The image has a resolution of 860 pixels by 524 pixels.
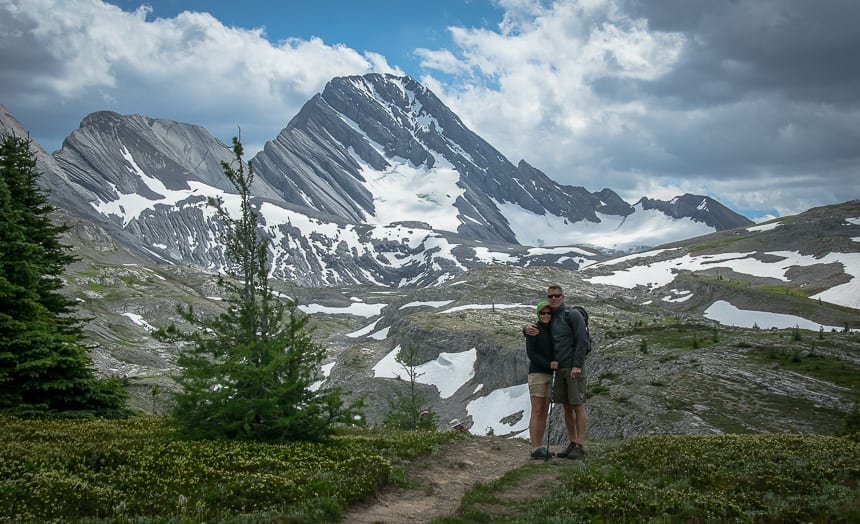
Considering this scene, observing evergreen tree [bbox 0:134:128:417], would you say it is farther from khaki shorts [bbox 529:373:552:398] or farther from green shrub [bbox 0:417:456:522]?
khaki shorts [bbox 529:373:552:398]

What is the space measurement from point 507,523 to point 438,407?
8722 centimetres

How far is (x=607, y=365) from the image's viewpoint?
174ft

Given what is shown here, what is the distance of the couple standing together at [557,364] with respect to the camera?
50.0 ft

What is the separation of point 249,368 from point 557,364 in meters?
7.55

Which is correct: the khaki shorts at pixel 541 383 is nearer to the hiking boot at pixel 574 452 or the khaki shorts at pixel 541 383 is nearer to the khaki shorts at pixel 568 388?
the khaki shorts at pixel 568 388

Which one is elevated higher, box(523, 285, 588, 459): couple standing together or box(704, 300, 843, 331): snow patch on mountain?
box(523, 285, 588, 459): couple standing together

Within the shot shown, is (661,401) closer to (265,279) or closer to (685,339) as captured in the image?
(685,339)

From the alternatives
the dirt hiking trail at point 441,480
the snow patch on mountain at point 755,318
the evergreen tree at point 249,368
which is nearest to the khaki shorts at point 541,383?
the dirt hiking trail at point 441,480

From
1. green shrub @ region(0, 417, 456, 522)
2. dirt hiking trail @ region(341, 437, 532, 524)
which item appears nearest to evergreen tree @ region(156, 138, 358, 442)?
green shrub @ region(0, 417, 456, 522)

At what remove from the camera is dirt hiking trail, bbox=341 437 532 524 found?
35.1 feet

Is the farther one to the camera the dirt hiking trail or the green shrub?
the dirt hiking trail

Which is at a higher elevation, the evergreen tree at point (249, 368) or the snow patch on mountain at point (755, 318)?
the evergreen tree at point (249, 368)

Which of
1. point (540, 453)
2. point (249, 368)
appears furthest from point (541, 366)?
point (249, 368)

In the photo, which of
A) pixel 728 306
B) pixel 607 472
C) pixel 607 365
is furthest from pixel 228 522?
pixel 728 306
